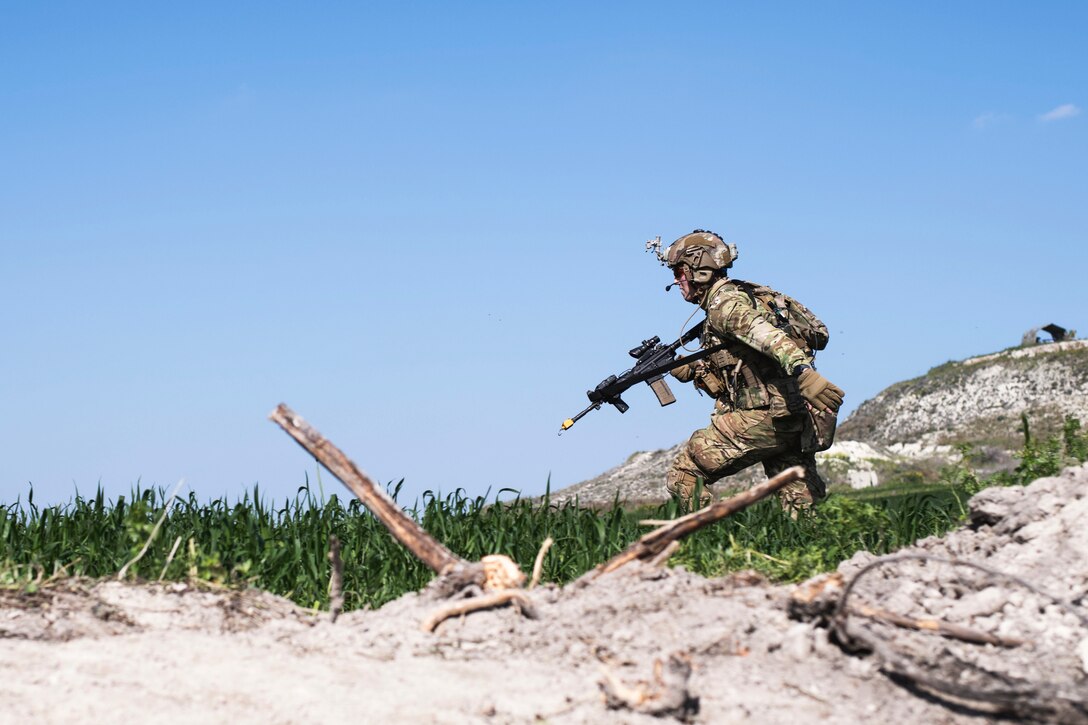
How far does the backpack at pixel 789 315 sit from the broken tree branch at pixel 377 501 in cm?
419

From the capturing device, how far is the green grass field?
18.5 ft

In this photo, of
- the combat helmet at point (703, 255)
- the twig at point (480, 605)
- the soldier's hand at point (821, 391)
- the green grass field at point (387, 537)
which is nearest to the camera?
the twig at point (480, 605)

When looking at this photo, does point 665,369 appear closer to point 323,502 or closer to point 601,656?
point 323,502

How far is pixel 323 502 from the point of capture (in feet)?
22.8

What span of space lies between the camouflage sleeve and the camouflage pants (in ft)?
1.65

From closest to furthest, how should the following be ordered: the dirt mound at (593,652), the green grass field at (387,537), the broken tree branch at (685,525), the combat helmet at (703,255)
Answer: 1. the dirt mound at (593,652)
2. the broken tree branch at (685,525)
3. the green grass field at (387,537)
4. the combat helmet at (703,255)

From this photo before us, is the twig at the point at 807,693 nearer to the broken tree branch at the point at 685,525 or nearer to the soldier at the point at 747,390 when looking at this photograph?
the broken tree branch at the point at 685,525

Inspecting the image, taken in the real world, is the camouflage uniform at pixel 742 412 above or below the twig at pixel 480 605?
above

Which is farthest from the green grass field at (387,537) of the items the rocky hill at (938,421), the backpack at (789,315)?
the rocky hill at (938,421)

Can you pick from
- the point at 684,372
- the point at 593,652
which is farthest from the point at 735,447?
the point at 593,652

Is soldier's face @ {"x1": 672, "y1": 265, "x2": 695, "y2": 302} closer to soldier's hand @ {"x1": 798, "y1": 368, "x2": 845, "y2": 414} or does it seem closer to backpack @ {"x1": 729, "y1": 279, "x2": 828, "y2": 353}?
backpack @ {"x1": 729, "y1": 279, "x2": 828, "y2": 353}

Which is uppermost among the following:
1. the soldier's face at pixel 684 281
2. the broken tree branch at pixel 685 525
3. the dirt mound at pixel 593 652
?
the soldier's face at pixel 684 281

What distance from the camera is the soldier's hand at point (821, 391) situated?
7684 mm

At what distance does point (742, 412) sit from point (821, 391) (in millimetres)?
833
